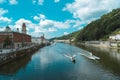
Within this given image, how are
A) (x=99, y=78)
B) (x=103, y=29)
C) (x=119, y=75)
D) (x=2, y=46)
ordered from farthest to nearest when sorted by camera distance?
(x=103, y=29) < (x=2, y=46) < (x=119, y=75) < (x=99, y=78)

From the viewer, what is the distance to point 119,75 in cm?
4284

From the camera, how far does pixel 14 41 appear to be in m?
97.9

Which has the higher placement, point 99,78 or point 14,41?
point 14,41

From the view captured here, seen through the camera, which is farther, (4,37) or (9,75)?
(4,37)

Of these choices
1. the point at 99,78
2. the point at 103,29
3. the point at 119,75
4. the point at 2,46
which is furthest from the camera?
the point at 103,29

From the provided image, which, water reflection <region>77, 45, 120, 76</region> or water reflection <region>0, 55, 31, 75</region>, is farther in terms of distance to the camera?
water reflection <region>77, 45, 120, 76</region>

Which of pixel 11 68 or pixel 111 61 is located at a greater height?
pixel 111 61

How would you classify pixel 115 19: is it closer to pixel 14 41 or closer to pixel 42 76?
pixel 14 41

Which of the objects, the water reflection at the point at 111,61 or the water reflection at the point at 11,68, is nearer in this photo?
the water reflection at the point at 11,68

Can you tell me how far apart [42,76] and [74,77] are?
673 centimetres

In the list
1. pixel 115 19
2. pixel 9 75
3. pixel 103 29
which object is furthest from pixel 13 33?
pixel 115 19

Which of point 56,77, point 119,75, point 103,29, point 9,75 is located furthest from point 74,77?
point 103,29

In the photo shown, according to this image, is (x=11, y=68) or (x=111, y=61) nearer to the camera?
(x=11, y=68)

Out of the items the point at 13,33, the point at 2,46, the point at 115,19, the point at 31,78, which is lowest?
the point at 31,78
